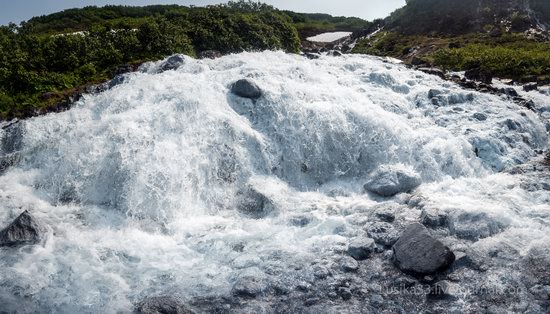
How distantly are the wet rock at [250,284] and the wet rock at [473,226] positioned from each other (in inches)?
252

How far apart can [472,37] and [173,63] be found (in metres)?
39.3

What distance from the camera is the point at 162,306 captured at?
1051 centimetres

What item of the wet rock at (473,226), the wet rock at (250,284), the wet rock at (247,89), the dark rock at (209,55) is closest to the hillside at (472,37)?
the dark rock at (209,55)

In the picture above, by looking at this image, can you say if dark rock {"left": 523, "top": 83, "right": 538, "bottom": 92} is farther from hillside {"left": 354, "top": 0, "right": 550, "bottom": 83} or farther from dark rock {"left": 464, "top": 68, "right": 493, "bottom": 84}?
dark rock {"left": 464, "top": 68, "right": 493, "bottom": 84}

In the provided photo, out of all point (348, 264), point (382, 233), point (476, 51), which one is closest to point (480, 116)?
point (382, 233)

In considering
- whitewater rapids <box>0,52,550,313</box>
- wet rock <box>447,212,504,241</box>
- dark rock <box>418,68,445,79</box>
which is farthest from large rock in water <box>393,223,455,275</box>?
dark rock <box>418,68,445,79</box>

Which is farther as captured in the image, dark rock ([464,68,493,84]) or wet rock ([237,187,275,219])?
dark rock ([464,68,493,84])

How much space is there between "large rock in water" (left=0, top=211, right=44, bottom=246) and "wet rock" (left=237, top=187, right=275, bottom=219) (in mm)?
6833

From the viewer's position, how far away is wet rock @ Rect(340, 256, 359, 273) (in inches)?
480

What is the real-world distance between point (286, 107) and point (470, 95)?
36.1 feet

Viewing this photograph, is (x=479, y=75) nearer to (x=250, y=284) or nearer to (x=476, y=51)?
(x=476, y=51)

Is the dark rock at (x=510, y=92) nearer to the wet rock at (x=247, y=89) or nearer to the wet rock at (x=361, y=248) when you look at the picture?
the wet rock at (x=247, y=89)

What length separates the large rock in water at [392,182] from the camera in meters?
17.1

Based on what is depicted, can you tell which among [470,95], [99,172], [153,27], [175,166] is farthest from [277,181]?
[153,27]
